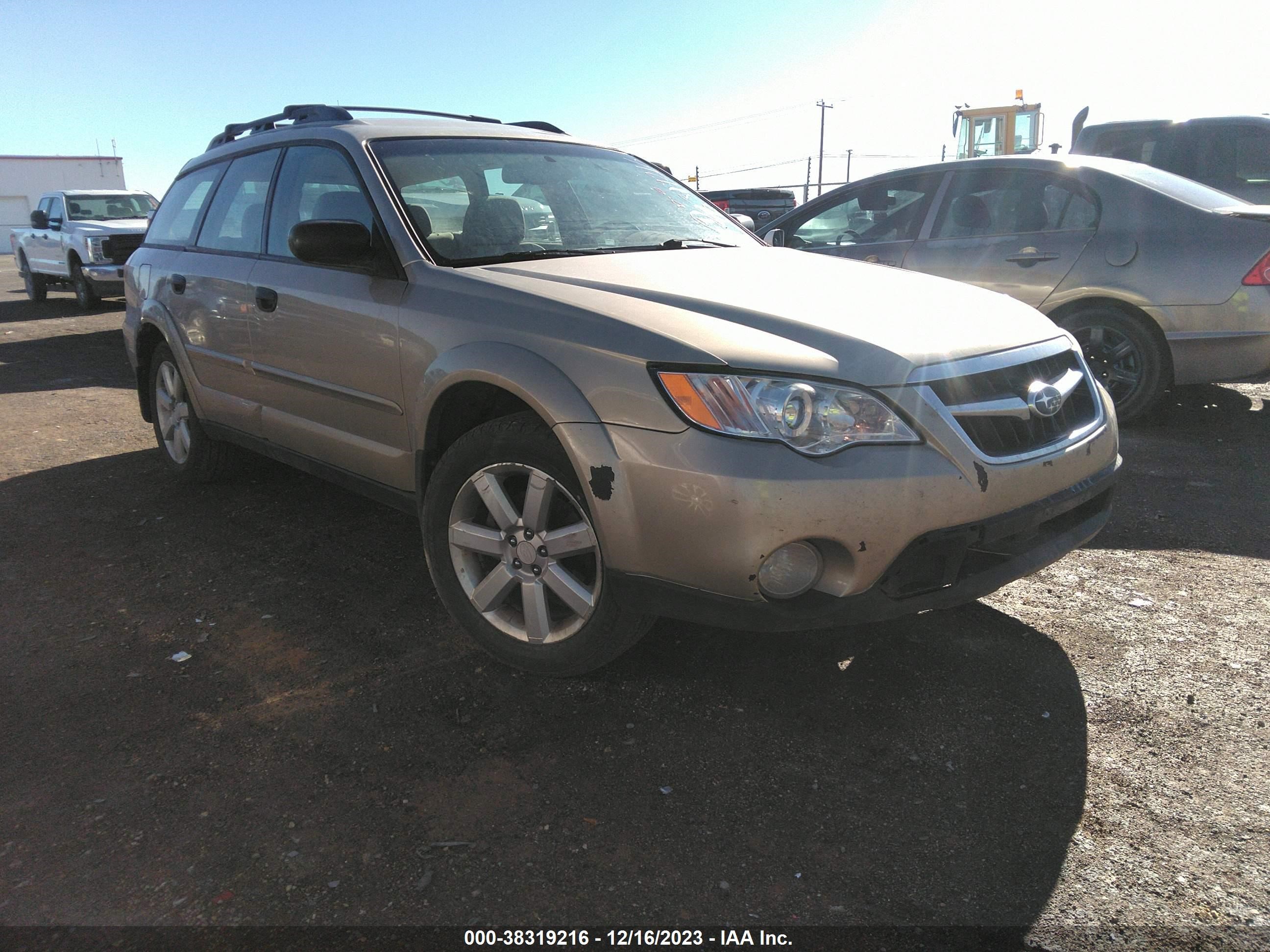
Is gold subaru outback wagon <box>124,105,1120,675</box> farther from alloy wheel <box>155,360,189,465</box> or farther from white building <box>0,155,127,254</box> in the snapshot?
white building <box>0,155,127,254</box>

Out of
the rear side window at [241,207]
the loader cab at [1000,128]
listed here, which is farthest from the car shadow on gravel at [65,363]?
the loader cab at [1000,128]

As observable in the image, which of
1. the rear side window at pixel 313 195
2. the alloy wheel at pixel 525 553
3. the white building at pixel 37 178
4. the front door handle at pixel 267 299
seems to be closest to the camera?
the alloy wheel at pixel 525 553

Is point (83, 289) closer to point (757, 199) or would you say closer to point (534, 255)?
point (757, 199)

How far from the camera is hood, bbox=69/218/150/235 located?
1373 cm

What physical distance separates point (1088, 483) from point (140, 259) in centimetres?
487

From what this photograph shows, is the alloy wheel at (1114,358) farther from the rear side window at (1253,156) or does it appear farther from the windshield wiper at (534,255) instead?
the rear side window at (1253,156)

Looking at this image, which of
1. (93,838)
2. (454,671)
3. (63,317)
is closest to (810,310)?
(454,671)

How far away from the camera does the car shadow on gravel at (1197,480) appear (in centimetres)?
394

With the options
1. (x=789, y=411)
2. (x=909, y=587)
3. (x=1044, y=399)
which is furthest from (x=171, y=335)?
(x=1044, y=399)

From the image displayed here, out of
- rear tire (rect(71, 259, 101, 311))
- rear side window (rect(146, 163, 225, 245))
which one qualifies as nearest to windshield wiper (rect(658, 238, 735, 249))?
rear side window (rect(146, 163, 225, 245))

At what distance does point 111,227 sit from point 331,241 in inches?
522

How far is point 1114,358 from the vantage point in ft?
18.2

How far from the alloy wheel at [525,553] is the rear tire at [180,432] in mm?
2455

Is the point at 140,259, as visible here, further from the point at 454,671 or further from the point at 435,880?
the point at 435,880
